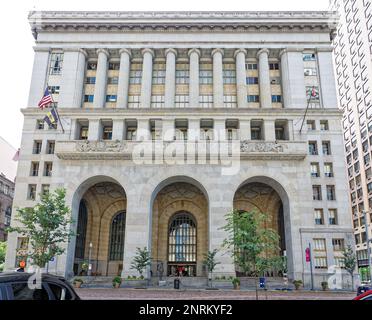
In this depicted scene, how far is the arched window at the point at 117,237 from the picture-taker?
46.1 m

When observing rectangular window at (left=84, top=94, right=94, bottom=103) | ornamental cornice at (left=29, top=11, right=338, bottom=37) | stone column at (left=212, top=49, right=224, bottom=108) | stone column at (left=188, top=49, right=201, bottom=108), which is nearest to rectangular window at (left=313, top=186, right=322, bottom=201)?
stone column at (left=212, top=49, right=224, bottom=108)

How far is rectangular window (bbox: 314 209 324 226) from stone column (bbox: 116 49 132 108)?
95.4ft

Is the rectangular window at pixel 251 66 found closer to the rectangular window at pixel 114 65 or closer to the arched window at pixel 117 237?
the rectangular window at pixel 114 65

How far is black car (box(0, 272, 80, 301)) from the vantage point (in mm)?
4180

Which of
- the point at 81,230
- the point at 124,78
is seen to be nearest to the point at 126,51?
the point at 124,78

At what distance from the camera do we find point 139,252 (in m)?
38.6

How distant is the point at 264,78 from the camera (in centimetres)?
4866

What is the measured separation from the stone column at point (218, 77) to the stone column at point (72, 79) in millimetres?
19343

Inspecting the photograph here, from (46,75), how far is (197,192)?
27639 millimetres

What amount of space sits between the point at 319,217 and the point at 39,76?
42.8m

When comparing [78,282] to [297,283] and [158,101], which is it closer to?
[297,283]

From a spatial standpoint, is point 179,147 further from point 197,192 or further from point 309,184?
point 309,184

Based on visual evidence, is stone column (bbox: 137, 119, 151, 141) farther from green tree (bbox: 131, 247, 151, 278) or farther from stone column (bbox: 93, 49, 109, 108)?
green tree (bbox: 131, 247, 151, 278)
